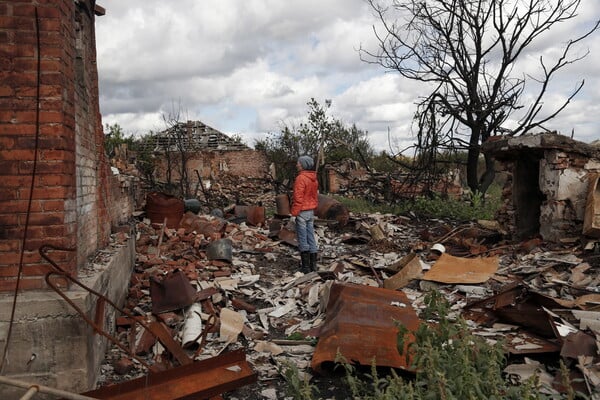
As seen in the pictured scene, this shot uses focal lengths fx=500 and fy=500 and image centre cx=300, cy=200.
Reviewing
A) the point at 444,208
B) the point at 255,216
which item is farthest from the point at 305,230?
the point at 444,208

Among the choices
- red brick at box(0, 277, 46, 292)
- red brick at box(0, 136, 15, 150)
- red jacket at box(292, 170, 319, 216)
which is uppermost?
red brick at box(0, 136, 15, 150)

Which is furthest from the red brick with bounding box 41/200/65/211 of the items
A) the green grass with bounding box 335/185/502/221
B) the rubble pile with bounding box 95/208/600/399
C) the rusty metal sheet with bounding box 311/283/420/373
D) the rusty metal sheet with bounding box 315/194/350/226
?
the green grass with bounding box 335/185/502/221

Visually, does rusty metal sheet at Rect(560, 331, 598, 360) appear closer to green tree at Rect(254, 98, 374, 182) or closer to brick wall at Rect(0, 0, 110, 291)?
brick wall at Rect(0, 0, 110, 291)

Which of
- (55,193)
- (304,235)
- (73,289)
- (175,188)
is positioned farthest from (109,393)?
(175,188)

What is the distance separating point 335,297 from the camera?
4.98m

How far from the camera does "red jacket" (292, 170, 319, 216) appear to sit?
793 centimetres

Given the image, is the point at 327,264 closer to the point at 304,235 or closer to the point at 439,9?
the point at 304,235

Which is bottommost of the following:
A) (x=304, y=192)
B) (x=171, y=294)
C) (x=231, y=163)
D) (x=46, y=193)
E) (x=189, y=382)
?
(x=171, y=294)

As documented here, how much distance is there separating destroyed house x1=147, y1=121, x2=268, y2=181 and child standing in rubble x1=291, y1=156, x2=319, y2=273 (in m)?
12.0

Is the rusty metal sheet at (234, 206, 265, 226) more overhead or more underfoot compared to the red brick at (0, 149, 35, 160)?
more underfoot

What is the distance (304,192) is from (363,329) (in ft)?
13.3

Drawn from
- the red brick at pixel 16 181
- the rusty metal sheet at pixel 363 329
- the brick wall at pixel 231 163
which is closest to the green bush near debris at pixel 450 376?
the rusty metal sheet at pixel 363 329

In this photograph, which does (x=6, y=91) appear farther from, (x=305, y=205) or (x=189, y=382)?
(x=305, y=205)

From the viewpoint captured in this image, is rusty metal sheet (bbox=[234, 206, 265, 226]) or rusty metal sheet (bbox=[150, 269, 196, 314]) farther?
rusty metal sheet (bbox=[234, 206, 265, 226])
